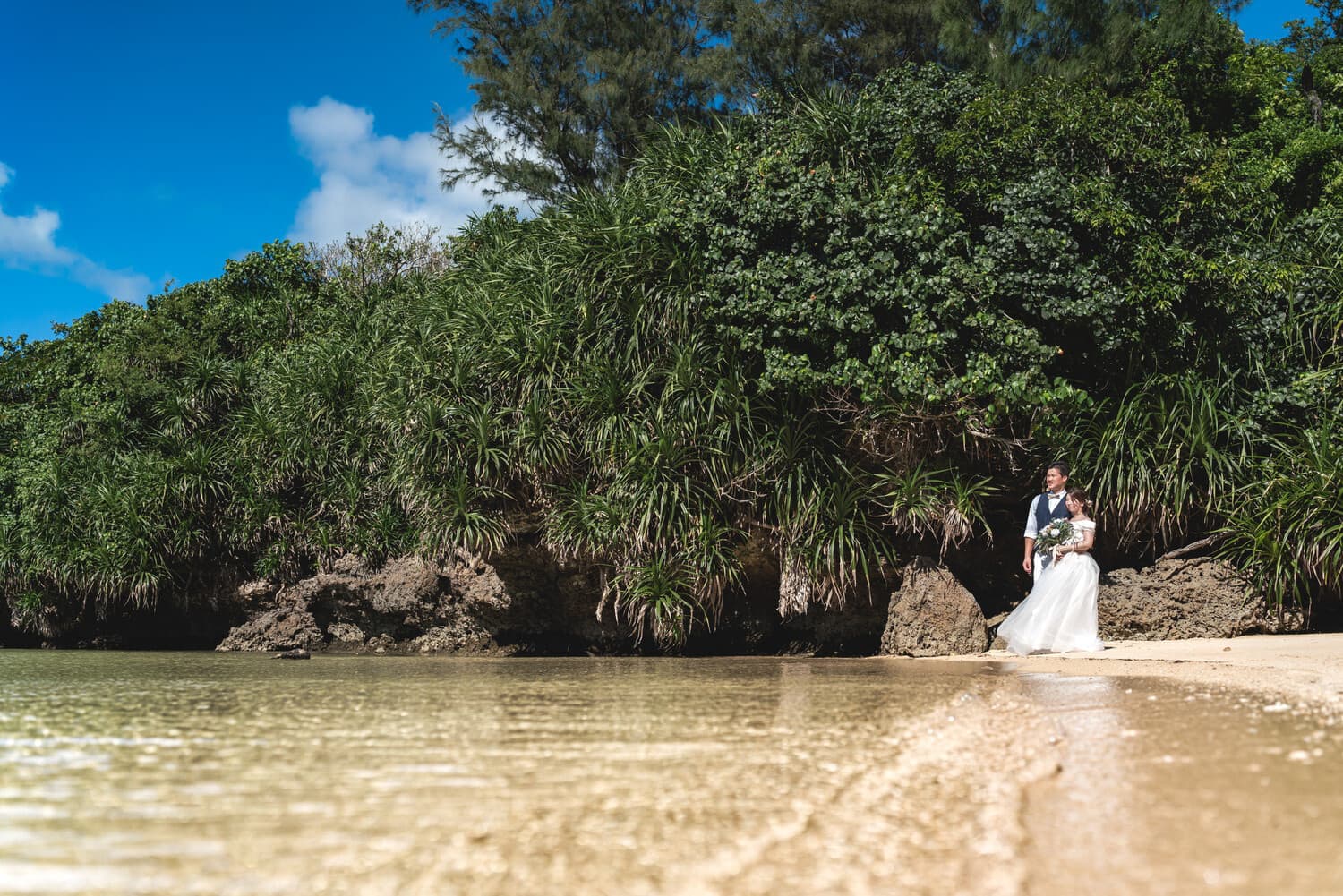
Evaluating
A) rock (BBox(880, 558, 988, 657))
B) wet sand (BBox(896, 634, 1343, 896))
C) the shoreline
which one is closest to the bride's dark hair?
the shoreline

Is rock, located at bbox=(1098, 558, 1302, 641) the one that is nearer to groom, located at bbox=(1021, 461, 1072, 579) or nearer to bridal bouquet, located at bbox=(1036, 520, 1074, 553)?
groom, located at bbox=(1021, 461, 1072, 579)

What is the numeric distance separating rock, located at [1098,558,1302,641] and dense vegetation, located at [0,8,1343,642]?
0.73 ft

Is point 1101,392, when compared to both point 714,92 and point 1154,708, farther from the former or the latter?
point 714,92

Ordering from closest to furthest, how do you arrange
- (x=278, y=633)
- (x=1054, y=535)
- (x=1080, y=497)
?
1. (x=1054, y=535)
2. (x=1080, y=497)
3. (x=278, y=633)

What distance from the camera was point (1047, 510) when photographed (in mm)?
8484

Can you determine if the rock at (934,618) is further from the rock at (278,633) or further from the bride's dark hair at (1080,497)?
the rock at (278,633)

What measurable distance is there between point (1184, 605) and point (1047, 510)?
5.32 feet

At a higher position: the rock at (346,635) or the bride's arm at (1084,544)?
the bride's arm at (1084,544)

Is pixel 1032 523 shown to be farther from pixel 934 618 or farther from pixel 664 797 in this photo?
pixel 664 797

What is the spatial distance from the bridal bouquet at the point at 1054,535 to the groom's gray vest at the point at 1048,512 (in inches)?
4.0

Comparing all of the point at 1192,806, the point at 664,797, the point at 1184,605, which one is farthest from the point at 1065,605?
the point at 664,797

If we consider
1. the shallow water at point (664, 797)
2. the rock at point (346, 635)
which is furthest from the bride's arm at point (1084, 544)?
the rock at point (346, 635)

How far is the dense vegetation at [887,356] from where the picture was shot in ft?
28.5

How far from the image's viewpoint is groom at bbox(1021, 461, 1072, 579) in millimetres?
8414
